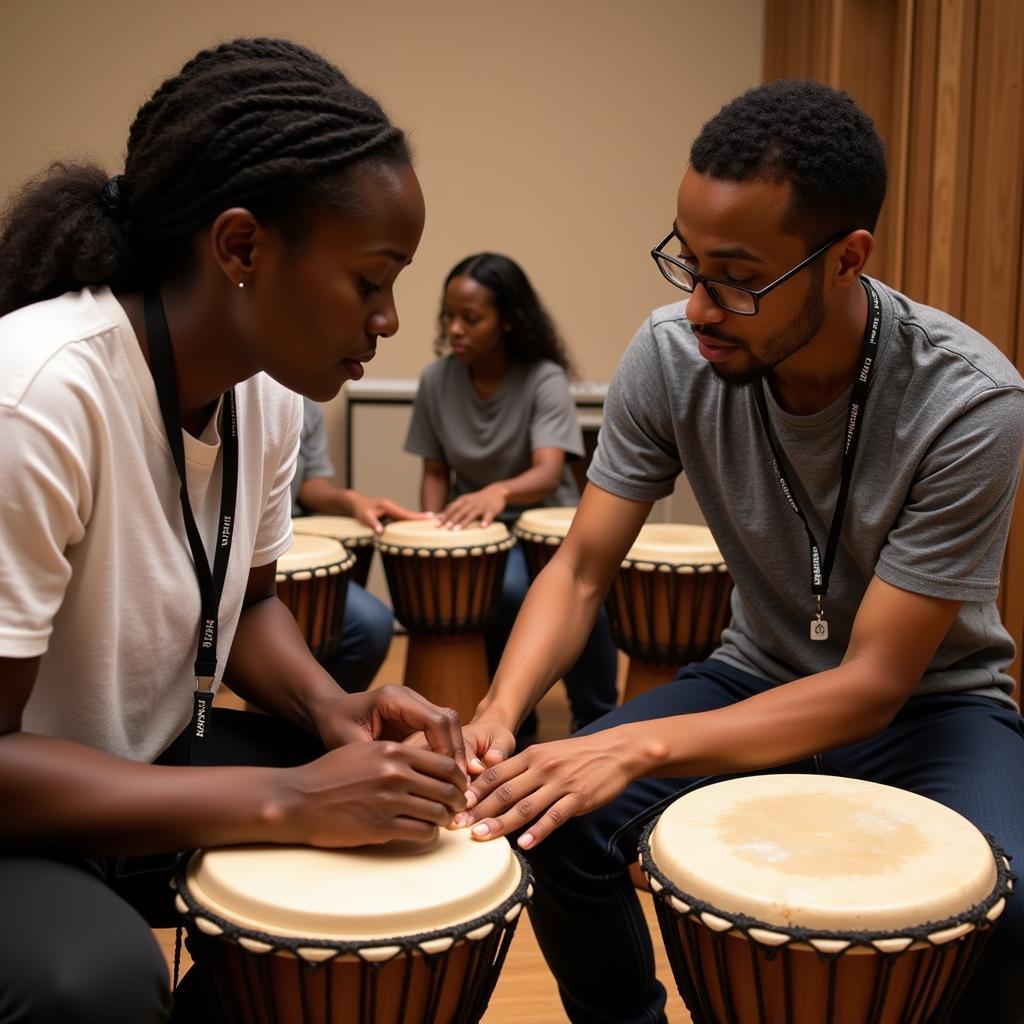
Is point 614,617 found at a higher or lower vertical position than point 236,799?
lower

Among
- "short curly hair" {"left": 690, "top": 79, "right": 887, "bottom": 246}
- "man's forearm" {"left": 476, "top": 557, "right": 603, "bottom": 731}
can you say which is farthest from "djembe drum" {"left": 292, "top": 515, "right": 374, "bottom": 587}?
"short curly hair" {"left": 690, "top": 79, "right": 887, "bottom": 246}

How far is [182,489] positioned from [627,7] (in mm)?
4436

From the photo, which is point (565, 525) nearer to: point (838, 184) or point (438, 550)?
point (438, 550)

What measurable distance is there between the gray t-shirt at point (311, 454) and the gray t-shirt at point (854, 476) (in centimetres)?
201

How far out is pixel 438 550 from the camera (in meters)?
3.13

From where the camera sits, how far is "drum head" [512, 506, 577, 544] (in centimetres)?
324

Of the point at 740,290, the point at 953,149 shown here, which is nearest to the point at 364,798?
the point at 740,290

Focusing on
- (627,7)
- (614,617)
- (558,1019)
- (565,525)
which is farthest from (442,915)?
(627,7)

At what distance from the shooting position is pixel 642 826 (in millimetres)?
1701

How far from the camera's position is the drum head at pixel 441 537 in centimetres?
314

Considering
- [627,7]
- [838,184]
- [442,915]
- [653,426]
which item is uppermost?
[627,7]

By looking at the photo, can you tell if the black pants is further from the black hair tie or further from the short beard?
the short beard

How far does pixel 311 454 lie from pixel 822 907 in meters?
2.98

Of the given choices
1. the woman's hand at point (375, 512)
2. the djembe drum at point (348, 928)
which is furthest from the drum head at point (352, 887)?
the woman's hand at point (375, 512)
